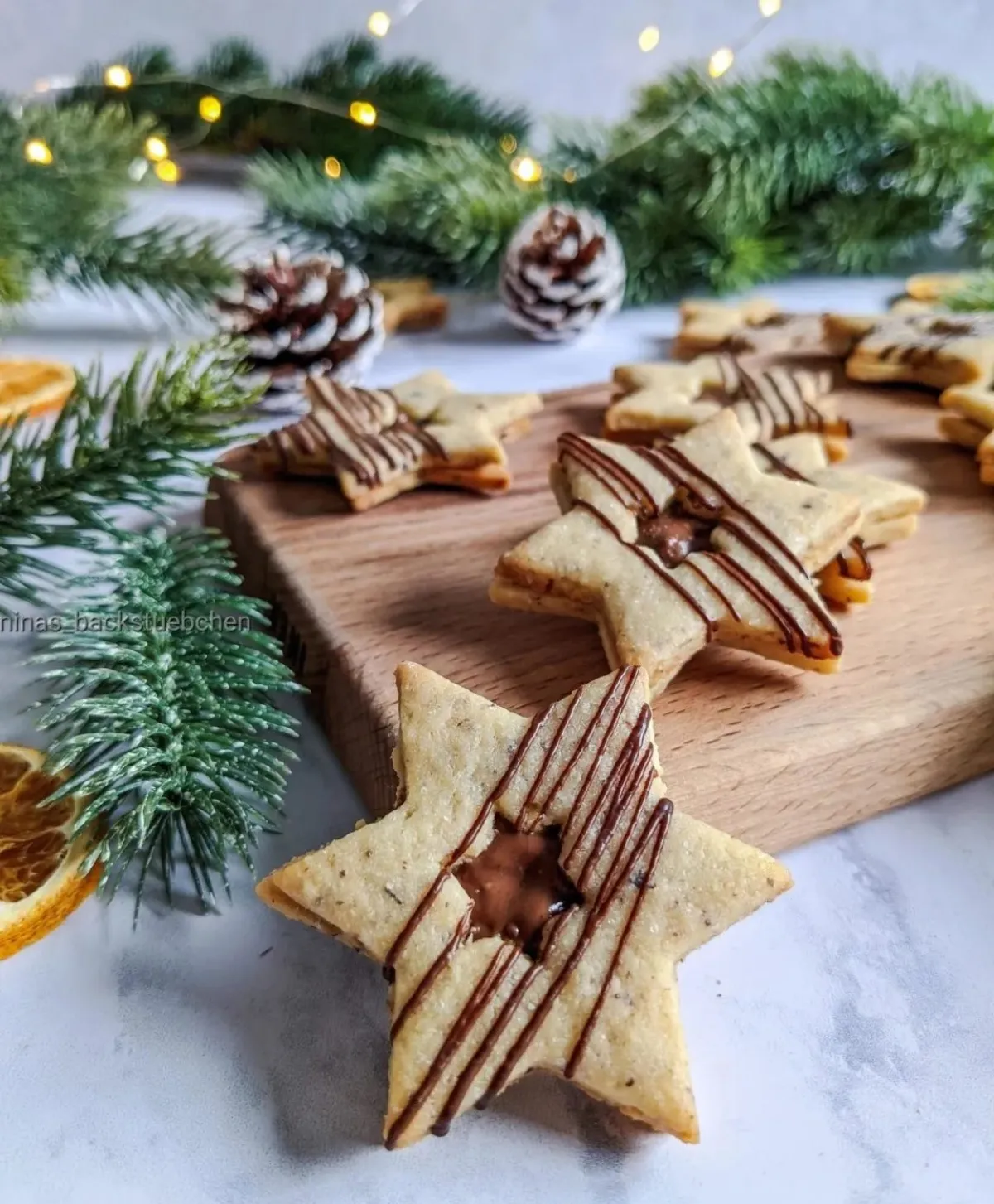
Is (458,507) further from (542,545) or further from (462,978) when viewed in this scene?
(462,978)

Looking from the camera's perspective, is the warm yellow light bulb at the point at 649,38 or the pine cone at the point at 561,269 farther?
the warm yellow light bulb at the point at 649,38

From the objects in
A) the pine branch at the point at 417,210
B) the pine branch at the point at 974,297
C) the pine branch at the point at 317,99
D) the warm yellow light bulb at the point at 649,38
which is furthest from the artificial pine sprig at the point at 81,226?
the warm yellow light bulb at the point at 649,38

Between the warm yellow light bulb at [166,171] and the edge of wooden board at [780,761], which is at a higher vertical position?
the warm yellow light bulb at [166,171]

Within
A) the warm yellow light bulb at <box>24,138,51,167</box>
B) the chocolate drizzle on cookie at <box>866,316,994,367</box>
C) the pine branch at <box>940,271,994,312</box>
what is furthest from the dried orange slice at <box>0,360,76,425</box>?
the pine branch at <box>940,271,994,312</box>

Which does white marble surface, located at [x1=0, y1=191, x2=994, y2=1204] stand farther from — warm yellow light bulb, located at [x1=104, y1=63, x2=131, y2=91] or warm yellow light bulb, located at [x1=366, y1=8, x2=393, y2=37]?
warm yellow light bulb, located at [x1=366, y1=8, x2=393, y2=37]

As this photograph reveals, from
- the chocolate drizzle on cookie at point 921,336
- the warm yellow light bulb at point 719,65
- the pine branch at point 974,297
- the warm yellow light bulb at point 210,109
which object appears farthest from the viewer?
the warm yellow light bulb at point 210,109

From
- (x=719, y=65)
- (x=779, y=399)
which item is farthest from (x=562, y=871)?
(x=719, y=65)

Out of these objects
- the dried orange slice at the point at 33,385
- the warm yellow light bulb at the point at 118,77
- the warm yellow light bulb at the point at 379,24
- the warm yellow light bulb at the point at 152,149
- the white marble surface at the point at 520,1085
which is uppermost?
the warm yellow light bulb at the point at 379,24

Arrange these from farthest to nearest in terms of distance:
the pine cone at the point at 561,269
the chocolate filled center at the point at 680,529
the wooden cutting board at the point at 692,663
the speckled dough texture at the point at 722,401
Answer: the pine cone at the point at 561,269 < the speckled dough texture at the point at 722,401 < the chocolate filled center at the point at 680,529 < the wooden cutting board at the point at 692,663

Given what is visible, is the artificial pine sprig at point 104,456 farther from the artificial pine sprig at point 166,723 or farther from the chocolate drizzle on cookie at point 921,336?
the chocolate drizzle on cookie at point 921,336

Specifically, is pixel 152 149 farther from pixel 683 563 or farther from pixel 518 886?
pixel 518 886
